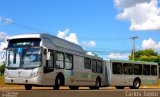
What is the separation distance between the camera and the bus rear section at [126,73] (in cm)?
3066

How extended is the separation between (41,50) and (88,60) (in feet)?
22.6

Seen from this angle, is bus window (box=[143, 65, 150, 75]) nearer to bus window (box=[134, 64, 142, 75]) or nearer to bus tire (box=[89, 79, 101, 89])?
bus window (box=[134, 64, 142, 75])

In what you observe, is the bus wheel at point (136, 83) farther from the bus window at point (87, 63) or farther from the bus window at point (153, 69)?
the bus window at point (87, 63)

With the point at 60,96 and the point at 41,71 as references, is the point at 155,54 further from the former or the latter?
the point at 60,96

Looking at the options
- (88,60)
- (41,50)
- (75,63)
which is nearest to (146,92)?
(41,50)

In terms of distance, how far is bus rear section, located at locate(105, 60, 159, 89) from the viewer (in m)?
30.7

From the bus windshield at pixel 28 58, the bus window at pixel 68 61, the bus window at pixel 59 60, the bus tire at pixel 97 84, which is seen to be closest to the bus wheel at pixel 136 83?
the bus tire at pixel 97 84

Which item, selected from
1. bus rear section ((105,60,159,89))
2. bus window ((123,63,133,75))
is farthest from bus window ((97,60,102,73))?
bus window ((123,63,133,75))

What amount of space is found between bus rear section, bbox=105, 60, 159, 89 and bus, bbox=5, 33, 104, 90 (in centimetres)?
774

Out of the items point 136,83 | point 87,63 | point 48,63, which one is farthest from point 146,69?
point 48,63

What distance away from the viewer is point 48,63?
2059 centimetres

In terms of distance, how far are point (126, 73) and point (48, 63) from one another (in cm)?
1188

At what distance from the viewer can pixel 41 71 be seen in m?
20.0

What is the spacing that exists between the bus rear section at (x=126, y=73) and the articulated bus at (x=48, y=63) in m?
2.25
